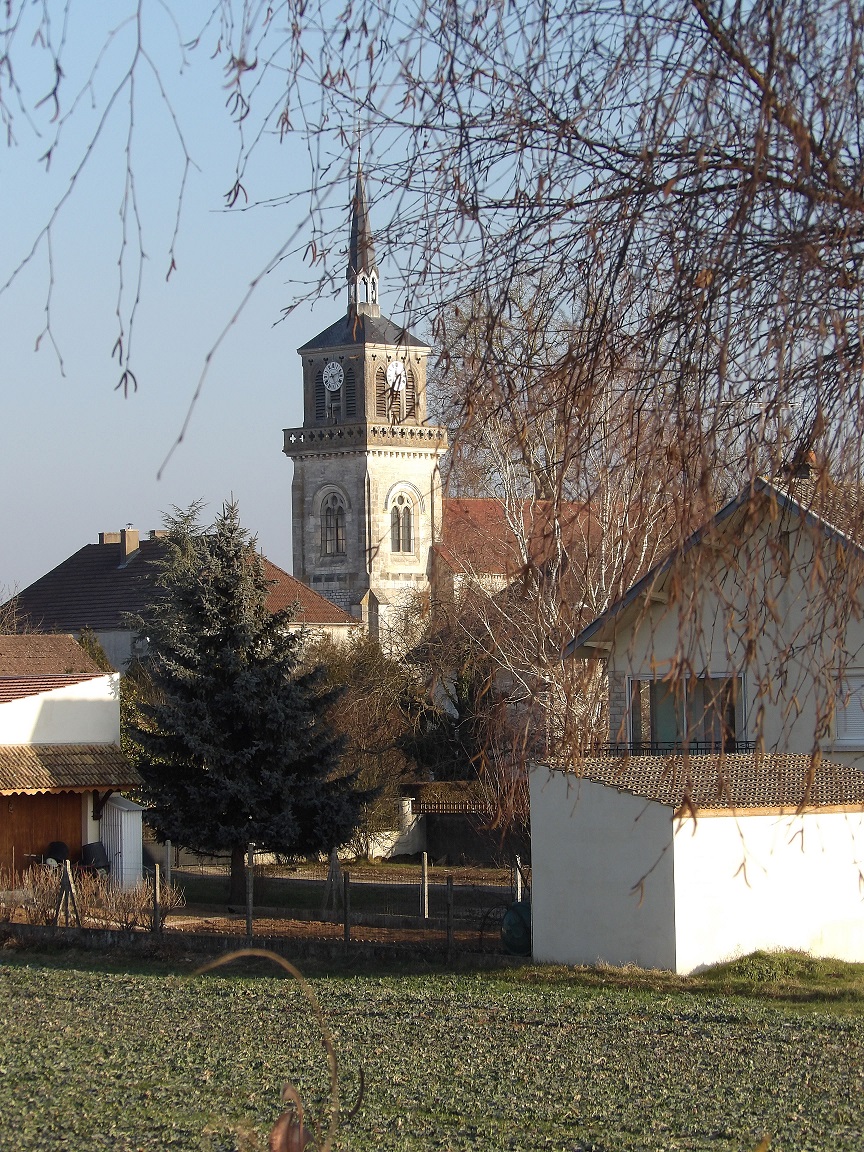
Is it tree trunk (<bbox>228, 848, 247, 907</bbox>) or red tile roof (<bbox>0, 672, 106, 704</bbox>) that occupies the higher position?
red tile roof (<bbox>0, 672, 106, 704</bbox>)

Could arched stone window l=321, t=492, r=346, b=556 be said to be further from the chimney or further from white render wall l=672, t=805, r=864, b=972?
white render wall l=672, t=805, r=864, b=972

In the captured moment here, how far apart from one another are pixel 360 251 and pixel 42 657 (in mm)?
36236

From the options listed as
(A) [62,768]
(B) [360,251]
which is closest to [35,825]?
(A) [62,768]

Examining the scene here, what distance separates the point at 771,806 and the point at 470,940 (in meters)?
5.06

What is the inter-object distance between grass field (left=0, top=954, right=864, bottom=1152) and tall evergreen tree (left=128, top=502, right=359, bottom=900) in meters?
9.01

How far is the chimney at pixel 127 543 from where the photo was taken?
70.2m

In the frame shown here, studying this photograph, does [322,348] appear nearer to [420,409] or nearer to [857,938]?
[857,938]

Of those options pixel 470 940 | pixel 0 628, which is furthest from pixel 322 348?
Answer: pixel 470 940

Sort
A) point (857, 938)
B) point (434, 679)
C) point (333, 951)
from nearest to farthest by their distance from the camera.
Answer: point (857, 938) < point (333, 951) < point (434, 679)

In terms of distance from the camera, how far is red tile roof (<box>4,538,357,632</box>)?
6606 centimetres

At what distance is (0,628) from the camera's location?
65.2 meters

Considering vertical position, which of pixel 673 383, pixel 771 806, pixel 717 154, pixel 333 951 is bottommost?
pixel 333 951

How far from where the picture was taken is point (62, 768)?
27.0 m

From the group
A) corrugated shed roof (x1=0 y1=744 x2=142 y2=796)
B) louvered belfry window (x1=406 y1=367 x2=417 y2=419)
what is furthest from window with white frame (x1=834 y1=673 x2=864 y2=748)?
louvered belfry window (x1=406 y1=367 x2=417 y2=419)
